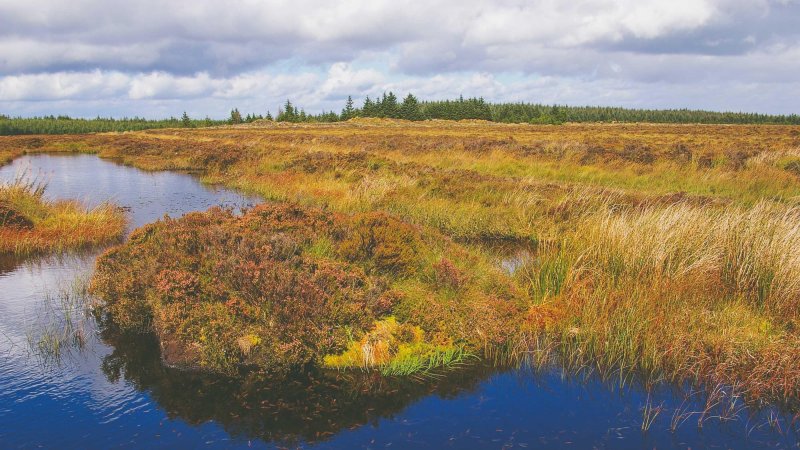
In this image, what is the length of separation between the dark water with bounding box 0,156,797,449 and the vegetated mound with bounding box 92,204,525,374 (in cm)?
40

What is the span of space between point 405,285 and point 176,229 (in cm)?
457

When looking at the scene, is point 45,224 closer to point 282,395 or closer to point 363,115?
point 282,395

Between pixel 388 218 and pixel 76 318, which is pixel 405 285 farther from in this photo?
pixel 76 318

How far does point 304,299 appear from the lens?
25.3ft

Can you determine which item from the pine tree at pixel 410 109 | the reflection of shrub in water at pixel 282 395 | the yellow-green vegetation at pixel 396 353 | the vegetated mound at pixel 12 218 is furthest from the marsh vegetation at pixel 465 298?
the pine tree at pixel 410 109

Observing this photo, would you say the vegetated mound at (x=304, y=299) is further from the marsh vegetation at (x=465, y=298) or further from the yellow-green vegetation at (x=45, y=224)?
the yellow-green vegetation at (x=45, y=224)

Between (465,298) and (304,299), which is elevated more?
(304,299)

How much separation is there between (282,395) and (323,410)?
0.63m

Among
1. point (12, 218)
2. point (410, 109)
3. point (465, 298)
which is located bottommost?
point (465, 298)

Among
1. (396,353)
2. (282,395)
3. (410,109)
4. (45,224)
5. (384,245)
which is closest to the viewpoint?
(282,395)

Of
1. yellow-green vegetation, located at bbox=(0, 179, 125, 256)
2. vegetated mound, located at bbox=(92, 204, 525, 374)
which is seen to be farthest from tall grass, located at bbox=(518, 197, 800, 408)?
yellow-green vegetation, located at bbox=(0, 179, 125, 256)

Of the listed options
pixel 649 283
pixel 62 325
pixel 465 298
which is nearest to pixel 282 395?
pixel 465 298

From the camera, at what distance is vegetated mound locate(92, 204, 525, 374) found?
744cm

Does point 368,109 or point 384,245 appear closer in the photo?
point 384,245
